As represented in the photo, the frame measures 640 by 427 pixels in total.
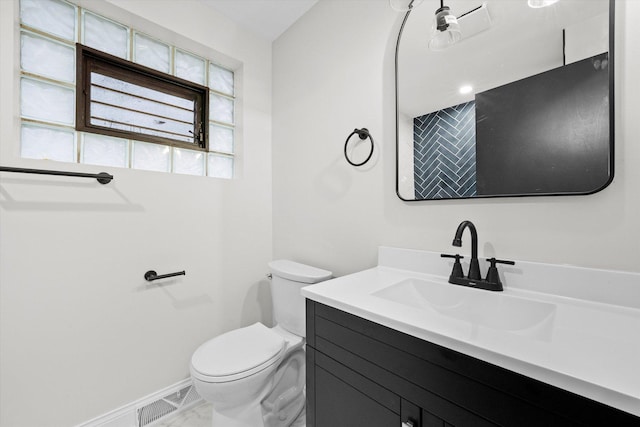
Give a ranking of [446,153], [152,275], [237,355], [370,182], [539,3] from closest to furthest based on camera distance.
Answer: [539,3], [446,153], [237,355], [370,182], [152,275]

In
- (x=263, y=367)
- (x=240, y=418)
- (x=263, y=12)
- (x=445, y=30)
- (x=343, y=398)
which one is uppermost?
(x=263, y=12)

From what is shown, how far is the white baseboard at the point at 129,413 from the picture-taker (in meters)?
1.36

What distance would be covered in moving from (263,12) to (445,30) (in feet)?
4.13

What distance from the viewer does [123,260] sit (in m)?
1.45

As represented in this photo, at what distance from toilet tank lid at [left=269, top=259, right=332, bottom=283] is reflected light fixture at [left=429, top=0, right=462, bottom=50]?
1209 mm

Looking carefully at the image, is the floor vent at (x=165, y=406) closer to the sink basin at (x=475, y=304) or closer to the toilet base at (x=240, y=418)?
the toilet base at (x=240, y=418)

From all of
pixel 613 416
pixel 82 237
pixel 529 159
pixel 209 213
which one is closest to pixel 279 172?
pixel 209 213

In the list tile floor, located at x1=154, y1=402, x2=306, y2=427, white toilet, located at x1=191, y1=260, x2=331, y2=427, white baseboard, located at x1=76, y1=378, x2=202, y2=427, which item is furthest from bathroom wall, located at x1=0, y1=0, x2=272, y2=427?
white toilet, located at x1=191, y1=260, x2=331, y2=427

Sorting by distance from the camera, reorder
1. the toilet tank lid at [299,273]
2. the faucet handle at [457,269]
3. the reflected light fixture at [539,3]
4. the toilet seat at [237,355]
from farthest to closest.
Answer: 1. the toilet tank lid at [299,273]
2. the toilet seat at [237,355]
3. the faucet handle at [457,269]
4. the reflected light fixture at [539,3]

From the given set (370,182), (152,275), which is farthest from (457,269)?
(152,275)

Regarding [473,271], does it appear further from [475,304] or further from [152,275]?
[152,275]

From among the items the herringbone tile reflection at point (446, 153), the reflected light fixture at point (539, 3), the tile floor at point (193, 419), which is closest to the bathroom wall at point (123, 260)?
the tile floor at point (193, 419)

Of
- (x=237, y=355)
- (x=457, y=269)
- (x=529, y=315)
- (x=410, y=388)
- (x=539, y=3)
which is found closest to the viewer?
(x=410, y=388)

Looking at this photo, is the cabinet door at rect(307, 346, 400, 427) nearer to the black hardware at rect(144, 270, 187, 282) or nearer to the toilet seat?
the toilet seat
